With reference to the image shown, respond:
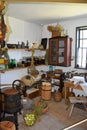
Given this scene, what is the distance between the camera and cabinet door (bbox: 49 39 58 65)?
18.2 ft

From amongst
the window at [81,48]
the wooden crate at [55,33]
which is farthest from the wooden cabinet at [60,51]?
the window at [81,48]

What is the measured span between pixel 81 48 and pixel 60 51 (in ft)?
2.20

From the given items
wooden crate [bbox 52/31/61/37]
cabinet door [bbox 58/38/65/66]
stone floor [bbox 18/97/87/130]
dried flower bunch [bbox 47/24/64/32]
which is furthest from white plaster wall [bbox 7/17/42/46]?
stone floor [bbox 18/97/87/130]

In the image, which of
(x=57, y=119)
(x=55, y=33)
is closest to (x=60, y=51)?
(x=55, y=33)

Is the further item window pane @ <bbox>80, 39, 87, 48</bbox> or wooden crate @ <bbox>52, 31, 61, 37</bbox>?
wooden crate @ <bbox>52, 31, 61, 37</bbox>

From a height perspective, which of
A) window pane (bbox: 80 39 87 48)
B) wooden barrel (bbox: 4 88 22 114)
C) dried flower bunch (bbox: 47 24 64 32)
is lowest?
wooden barrel (bbox: 4 88 22 114)

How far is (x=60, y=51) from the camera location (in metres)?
5.48

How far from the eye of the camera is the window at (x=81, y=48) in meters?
5.28

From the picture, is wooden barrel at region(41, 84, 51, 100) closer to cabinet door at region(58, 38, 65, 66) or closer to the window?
cabinet door at region(58, 38, 65, 66)

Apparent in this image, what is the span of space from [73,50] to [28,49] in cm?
148

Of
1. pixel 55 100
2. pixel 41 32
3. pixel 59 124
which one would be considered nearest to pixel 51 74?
pixel 55 100

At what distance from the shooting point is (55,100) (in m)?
4.79

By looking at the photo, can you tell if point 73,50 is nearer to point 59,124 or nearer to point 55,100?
point 55,100

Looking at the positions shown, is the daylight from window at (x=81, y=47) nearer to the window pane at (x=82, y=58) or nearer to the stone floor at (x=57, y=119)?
the window pane at (x=82, y=58)
